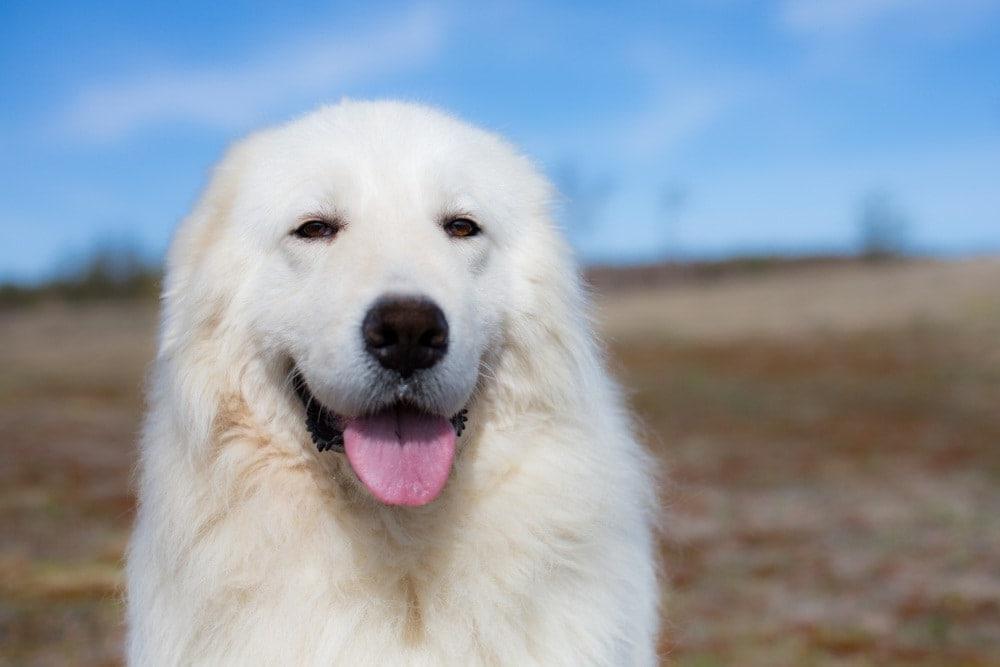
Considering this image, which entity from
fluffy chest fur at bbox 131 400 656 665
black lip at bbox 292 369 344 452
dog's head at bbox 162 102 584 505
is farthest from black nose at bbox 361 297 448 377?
fluffy chest fur at bbox 131 400 656 665

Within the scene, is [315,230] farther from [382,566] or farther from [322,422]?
[382,566]

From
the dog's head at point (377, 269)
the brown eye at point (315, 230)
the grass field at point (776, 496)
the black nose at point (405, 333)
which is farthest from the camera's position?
the grass field at point (776, 496)

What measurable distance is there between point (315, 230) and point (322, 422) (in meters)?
0.60

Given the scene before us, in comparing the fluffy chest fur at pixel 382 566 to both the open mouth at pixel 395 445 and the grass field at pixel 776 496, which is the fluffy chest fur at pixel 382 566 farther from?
the grass field at pixel 776 496

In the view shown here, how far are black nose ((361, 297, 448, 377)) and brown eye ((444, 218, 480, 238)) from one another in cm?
52

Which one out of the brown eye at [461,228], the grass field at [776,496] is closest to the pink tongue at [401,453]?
the brown eye at [461,228]

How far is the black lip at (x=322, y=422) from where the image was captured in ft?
8.86

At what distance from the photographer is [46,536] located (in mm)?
8484

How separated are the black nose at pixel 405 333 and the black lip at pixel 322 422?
1.02 ft

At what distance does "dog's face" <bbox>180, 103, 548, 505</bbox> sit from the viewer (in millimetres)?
2490

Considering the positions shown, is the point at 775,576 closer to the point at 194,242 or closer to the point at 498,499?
the point at 498,499

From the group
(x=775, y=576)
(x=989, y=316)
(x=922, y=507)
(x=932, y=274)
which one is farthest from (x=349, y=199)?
(x=932, y=274)

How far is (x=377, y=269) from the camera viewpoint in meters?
2.50

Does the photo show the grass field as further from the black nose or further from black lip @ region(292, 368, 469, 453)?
the black nose
